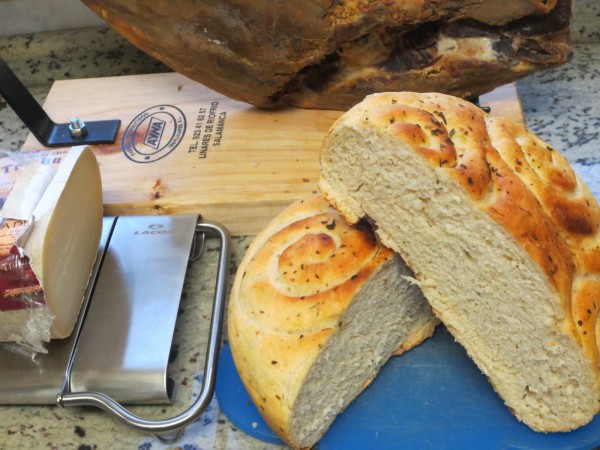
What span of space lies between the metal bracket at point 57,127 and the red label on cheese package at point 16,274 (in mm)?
533

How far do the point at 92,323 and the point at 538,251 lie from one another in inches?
29.6

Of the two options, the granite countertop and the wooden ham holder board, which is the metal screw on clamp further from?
the granite countertop

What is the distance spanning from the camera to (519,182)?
858mm

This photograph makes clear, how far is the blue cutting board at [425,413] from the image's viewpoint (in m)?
0.96

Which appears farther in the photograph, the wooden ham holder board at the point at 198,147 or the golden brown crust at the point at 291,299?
the wooden ham holder board at the point at 198,147

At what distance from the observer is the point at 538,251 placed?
82 centimetres

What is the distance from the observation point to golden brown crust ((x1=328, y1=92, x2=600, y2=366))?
2.72 ft

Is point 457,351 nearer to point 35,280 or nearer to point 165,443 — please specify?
point 165,443

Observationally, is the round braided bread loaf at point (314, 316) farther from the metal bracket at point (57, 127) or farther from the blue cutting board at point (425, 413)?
the metal bracket at point (57, 127)

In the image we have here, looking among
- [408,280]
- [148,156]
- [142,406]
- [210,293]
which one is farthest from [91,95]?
[408,280]

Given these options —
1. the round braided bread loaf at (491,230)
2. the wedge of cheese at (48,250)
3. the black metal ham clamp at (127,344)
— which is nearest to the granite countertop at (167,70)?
the black metal ham clamp at (127,344)

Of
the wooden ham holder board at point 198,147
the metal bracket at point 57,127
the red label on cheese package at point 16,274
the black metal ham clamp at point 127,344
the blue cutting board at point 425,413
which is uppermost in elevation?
the red label on cheese package at point 16,274

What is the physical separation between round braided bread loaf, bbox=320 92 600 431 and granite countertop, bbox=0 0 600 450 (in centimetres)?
38

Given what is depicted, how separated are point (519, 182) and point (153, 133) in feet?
3.07
